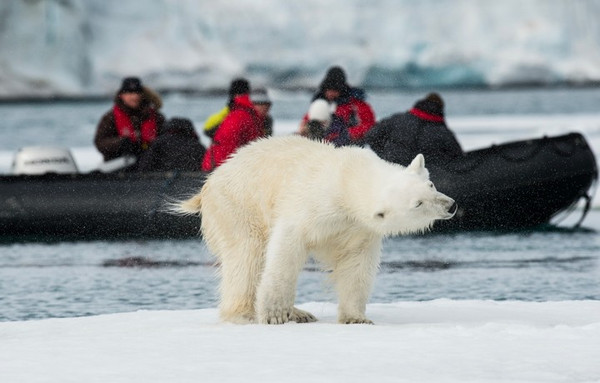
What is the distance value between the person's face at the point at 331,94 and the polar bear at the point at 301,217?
517 centimetres

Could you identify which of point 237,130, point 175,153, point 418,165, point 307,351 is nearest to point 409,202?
point 418,165

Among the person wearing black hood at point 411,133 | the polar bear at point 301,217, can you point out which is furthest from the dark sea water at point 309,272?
the person wearing black hood at point 411,133

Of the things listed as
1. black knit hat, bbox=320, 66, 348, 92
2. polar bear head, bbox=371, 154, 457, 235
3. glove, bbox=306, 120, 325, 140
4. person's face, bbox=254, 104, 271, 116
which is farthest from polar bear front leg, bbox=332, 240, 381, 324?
black knit hat, bbox=320, 66, 348, 92

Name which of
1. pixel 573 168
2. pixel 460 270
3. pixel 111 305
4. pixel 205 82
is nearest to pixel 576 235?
pixel 573 168

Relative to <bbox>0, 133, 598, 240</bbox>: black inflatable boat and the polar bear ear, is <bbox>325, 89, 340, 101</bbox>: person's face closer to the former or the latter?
<bbox>0, 133, 598, 240</bbox>: black inflatable boat

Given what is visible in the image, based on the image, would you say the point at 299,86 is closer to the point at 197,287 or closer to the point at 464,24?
the point at 464,24

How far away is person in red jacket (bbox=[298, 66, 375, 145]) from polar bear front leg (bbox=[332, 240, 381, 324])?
5.40 metres

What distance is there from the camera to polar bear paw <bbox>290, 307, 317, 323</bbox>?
513cm

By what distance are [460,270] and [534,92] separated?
4287 centimetres

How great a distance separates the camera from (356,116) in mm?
10695

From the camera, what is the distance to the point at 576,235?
34.0ft

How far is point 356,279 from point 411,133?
478 centimetres

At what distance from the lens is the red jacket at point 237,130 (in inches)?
376

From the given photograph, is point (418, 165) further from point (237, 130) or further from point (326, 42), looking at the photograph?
point (326, 42)
